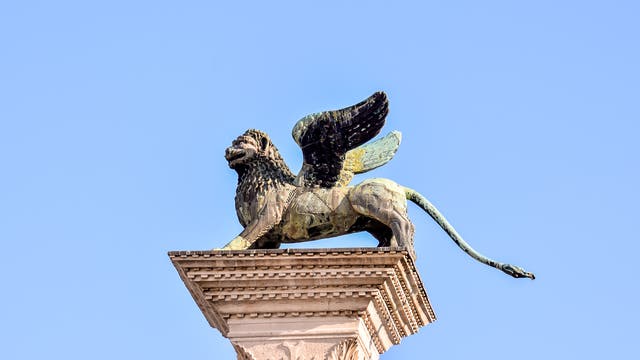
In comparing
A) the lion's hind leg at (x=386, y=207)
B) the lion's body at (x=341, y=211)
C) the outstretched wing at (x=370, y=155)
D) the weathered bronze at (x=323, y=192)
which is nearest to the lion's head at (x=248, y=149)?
the weathered bronze at (x=323, y=192)

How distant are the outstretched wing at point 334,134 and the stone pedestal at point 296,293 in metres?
1.79

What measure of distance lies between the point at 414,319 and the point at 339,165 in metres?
2.18

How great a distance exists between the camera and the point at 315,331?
1638 centimetres

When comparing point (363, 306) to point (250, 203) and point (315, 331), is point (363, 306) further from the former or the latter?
point (250, 203)

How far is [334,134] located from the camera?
17766mm

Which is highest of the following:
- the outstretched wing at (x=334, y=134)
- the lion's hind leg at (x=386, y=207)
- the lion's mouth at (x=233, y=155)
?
the lion's mouth at (x=233, y=155)

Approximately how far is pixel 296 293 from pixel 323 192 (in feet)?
5.91

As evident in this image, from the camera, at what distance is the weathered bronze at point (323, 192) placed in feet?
57.1

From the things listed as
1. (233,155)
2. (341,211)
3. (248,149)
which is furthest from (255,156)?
(341,211)

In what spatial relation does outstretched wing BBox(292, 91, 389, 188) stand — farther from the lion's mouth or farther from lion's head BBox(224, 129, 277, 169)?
the lion's mouth

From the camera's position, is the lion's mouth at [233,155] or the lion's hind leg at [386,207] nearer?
the lion's hind leg at [386,207]

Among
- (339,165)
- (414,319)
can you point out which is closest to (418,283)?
(414,319)

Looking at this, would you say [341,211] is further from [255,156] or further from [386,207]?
[255,156]

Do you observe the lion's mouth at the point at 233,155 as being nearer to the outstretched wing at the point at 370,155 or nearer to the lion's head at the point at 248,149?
the lion's head at the point at 248,149
